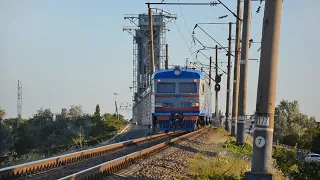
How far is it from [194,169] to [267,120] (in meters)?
3.48

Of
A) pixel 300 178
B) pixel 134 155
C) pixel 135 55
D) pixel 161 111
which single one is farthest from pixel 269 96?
pixel 135 55

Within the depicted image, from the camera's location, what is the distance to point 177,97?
26828 mm

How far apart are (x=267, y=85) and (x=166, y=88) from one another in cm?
1780

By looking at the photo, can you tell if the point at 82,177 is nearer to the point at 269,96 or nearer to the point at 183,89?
the point at 269,96

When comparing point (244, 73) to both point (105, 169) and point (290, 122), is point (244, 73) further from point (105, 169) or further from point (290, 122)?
point (290, 122)

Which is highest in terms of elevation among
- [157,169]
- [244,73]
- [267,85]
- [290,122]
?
[244,73]

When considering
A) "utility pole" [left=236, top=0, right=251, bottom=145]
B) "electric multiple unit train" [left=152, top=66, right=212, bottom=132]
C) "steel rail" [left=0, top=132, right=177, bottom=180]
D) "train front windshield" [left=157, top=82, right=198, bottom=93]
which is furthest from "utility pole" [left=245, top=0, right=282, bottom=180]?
"train front windshield" [left=157, top=82, right=198, bottom=93]

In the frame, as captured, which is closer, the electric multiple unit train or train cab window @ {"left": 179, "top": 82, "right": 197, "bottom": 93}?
the electric multiple unit train

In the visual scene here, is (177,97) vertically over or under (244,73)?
under

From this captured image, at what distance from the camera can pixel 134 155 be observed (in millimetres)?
15125

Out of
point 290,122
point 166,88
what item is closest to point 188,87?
point 166,88

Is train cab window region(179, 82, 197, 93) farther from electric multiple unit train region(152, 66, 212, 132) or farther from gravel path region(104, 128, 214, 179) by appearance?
gravel path region(104, 128, 214, 179)

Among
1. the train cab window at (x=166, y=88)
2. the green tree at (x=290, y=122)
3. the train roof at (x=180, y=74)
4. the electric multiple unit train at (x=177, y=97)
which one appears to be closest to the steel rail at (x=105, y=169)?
the electric multiple unit train at (x=177, y=97)

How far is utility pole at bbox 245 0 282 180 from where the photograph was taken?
922cm
